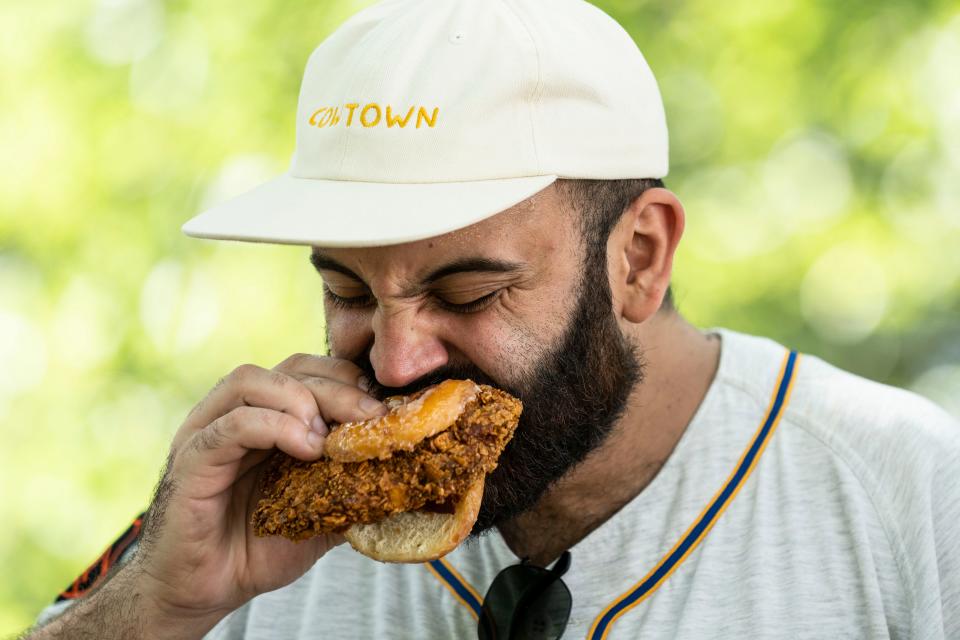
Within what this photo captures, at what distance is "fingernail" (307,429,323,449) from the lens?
8.22 feet

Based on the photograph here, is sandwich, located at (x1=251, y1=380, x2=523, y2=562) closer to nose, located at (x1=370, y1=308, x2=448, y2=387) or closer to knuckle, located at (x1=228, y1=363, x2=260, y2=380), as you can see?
nose, located at (x1=370, y1=308, x2=448, y2=387)

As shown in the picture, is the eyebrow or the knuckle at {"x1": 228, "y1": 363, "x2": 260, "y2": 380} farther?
the knuckle at {"x1": 228, "y1": 363, "x2": 260, "y2": 380}

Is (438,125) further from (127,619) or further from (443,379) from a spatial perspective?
(127,619)

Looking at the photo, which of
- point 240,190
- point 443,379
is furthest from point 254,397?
point 240,190

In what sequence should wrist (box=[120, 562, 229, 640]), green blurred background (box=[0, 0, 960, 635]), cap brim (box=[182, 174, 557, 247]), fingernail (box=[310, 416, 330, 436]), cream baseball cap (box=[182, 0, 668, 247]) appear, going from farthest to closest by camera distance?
green blurred background (box=[0, 0, 960, 635]), wrist (box=[120, 562, 229, 640]), fingernail (box=[310, 416, 330, 436]), cream baseball cap (box=[182, 0, 668, 247]), cap brim (box=[182, 174, 557, 247])

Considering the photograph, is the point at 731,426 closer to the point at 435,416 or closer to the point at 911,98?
the point at 435,416

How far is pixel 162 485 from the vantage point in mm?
2861

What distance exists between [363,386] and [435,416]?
1.15 feet

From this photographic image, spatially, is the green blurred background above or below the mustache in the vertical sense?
above

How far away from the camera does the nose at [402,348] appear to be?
248 centimetres

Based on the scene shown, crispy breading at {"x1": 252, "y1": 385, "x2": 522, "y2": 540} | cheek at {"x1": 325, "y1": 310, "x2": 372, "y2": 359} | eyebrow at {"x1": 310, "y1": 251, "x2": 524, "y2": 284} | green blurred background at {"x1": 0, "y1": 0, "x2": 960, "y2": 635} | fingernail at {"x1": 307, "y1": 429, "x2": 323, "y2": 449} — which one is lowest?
crispy breading at {"x1": 252, "y1": 385, "x2": 522, "y2": 540}

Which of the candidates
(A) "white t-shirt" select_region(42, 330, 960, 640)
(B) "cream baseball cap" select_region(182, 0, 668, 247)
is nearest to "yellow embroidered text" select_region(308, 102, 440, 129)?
(B) "cream baseball cap" select_region(182, 0, 668, 247)

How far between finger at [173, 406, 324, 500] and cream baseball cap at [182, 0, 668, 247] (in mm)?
437

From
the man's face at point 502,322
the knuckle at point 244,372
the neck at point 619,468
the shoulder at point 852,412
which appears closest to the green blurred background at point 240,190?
the shoulder at point 852,412
